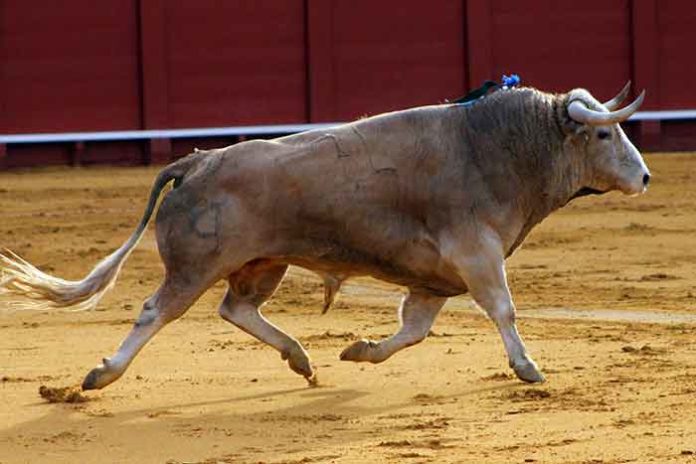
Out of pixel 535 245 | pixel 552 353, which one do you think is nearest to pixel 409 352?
pixel 552 353

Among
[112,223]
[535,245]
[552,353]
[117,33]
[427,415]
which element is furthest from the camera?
[117,33]

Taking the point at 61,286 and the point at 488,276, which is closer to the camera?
the point at 488,276

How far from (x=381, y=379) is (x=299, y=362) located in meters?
0.31

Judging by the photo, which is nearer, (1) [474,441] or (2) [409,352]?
(1) [474,441]

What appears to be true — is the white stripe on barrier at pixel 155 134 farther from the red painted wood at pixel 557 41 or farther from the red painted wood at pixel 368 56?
the red painted wood at pixel 557 41

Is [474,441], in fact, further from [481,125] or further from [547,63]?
[547,63]

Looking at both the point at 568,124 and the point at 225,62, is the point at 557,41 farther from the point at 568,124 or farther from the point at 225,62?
the point at 568,124

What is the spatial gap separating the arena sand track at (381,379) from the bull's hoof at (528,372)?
50 millimetres

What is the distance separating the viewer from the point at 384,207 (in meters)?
6.77

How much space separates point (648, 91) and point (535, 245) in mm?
4608

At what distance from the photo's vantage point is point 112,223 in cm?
1223

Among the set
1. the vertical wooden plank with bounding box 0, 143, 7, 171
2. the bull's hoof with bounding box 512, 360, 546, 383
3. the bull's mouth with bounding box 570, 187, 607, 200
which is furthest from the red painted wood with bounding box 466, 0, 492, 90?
the bull's hoof with bounding box 512, 360, 546, 383

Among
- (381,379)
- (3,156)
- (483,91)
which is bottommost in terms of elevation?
(3,156)

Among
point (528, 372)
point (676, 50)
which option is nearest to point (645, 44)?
point (676, 50)
